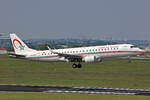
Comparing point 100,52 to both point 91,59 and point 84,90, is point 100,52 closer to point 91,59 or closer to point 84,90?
point 91,59

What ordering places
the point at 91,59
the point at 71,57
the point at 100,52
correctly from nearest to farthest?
1. the point at 91,59
2. the point at 100,52
3. the point at 71,57

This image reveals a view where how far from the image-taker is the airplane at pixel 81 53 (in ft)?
212

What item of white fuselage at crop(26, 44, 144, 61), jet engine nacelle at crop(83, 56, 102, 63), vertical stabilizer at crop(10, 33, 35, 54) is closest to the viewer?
jet engine nacelle at crop(83, 56, 102, 63)

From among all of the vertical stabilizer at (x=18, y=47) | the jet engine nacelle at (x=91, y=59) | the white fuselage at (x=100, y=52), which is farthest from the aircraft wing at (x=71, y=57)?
the vertical stabilizer at (x=18, y=47)

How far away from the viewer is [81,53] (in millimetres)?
66188

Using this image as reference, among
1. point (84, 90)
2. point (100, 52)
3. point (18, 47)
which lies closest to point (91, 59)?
point (100, 52)

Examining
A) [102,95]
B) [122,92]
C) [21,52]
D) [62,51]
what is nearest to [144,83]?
[122,92]

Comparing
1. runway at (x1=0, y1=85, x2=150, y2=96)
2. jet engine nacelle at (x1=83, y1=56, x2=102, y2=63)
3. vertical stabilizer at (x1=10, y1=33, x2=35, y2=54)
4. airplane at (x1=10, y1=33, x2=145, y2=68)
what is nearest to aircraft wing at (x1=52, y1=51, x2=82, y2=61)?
airplane at (x1=10, y1=33, x2=145, y2=68)

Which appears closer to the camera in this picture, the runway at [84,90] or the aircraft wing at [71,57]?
the runway at [84,90]

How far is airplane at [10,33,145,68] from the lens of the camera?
64.6 metres

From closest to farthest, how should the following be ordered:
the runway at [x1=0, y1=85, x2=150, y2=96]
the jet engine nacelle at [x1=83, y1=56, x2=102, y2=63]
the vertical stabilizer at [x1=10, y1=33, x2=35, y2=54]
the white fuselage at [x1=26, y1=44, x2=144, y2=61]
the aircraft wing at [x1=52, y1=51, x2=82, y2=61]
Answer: the runway at [x1=0, y1=85, x2=150, y2=96] → the jet engine nacelle at [x1=83, y1=56, x2=102, y2=63] → the white fuselage at [x1=26, y1=44, x2=144, y2=61] → the aircraft wing at [x1=52, y1=51, x2=82, y2=61] → the vertical stabilizer at [x1=10, y1=33, x2=35, y2=54]

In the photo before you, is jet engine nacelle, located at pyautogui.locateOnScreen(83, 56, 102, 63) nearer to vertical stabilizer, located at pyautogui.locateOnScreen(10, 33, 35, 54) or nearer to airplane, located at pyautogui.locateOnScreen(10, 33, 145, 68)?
airplane, located at pyautogui.locateOnScreen(10, 33, 145, 68)

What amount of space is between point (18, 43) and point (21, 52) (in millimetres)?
1822

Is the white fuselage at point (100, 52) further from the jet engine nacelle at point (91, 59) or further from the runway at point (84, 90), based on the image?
the runway at point (84, 90)
